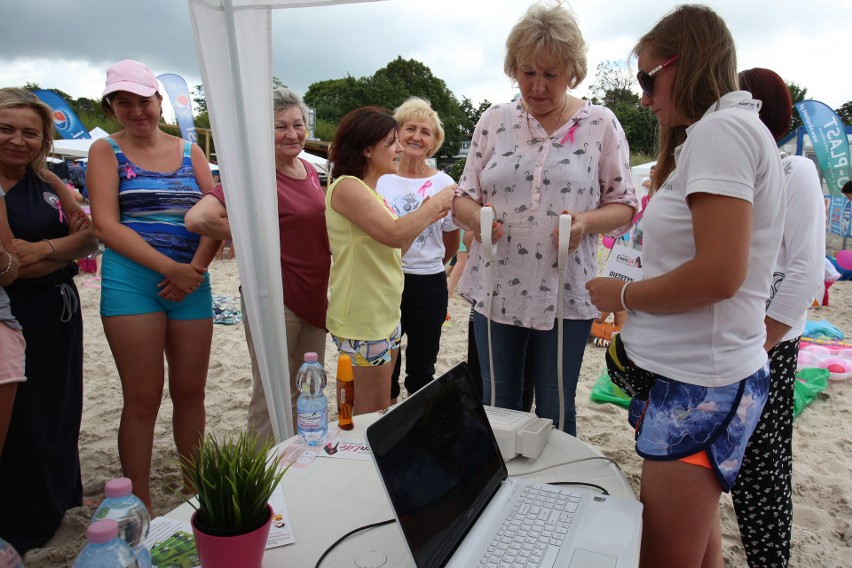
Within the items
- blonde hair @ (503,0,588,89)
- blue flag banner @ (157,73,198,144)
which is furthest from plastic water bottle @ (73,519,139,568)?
blue flag banner @ (157,73,198,144)

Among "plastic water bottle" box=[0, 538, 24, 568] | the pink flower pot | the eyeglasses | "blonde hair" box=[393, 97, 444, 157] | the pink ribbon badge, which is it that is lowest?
the pink flower pot

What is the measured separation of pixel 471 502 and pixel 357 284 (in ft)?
4.26

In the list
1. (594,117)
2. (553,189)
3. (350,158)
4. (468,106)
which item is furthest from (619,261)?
(468,106)

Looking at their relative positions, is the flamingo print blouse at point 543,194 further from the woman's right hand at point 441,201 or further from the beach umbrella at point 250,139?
the beach umbrella at point 250,139

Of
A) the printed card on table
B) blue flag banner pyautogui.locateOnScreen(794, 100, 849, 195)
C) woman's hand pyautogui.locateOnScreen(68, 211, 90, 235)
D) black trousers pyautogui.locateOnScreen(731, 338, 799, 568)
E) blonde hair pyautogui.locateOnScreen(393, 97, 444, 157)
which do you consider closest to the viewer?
the printed card on table

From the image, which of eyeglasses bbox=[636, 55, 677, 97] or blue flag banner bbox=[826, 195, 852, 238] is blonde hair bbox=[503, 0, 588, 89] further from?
blue flag banner bbox=[826, 195, 852, 238]

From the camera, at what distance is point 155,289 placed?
210 centimetres

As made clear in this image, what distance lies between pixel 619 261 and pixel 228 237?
1444 mm

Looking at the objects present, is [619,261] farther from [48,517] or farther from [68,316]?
[48,517]

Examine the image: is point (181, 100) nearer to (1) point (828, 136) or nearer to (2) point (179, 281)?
(2) point (179, 281)

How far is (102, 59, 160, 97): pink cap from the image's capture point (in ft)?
6.58

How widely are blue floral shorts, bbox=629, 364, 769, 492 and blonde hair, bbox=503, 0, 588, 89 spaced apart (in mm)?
1071

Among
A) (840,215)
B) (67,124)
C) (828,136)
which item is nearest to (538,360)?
(828,136)

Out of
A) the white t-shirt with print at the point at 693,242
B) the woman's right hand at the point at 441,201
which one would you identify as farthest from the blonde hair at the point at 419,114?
the white t-shirt with print at the point at 693,242
